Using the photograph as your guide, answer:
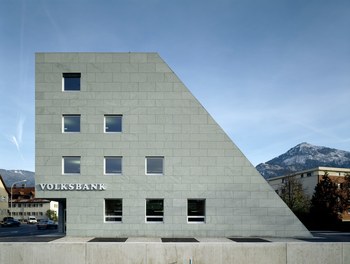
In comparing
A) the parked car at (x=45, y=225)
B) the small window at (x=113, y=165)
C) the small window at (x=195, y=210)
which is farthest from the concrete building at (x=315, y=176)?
the small window at (x=113, y=165)

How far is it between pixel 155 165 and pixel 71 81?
953cm

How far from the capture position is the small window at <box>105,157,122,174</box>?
2509 cm

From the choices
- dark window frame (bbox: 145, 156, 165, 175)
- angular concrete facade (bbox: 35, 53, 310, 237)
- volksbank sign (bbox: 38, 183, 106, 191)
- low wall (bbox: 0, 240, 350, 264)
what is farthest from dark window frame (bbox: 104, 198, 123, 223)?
low wall (bbox: 0, 240, 350, 264)

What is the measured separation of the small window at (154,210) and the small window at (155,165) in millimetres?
2223

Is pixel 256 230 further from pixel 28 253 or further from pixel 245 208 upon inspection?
pixel 28 253

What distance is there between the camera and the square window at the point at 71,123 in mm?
25453

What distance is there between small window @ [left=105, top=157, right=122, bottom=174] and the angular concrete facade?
411 millimetres

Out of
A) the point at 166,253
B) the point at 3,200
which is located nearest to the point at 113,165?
the point at 166,253

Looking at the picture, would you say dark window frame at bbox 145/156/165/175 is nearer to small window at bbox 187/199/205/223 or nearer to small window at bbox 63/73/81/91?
small window at bbox 187/199/205/223

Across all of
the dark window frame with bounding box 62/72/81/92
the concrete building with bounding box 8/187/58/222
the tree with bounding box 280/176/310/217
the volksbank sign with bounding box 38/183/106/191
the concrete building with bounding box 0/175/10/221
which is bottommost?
the concrete building with bounding box 8/187/58/222

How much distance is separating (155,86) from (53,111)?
8266 millimetres

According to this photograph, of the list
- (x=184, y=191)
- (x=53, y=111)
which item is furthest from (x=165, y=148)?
(x=53, y=111)

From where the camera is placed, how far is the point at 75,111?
25.4 metres

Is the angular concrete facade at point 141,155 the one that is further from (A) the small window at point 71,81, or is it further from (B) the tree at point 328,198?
(B) the tree at point 328,198
